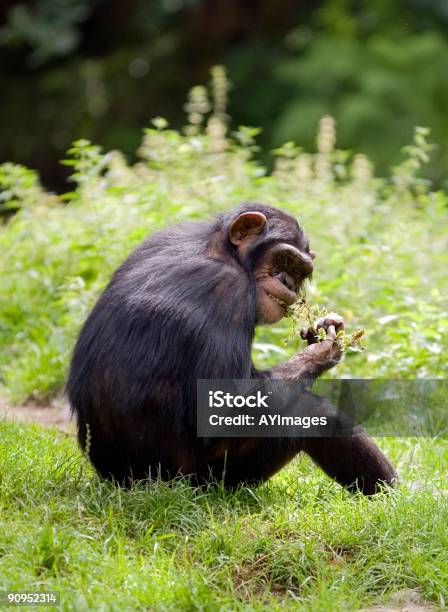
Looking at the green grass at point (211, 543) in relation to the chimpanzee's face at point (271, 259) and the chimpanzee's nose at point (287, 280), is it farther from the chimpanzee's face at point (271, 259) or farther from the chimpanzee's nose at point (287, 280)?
the chimpanzee's nose at point (287, 280)

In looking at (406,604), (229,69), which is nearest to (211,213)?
(406,604)

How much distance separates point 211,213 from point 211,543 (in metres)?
3.96

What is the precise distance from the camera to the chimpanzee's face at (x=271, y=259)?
200 inches

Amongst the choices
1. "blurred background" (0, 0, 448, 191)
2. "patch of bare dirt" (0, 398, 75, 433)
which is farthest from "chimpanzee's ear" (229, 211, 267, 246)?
"blurred background" (0, 0, 448, 191)

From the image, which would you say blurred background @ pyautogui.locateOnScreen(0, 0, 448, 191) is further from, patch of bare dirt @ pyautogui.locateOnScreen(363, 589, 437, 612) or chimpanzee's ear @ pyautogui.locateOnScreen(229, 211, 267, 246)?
patch of bare dirt @ pyautogui.locateOnScreen(363, 589, 437, 612)

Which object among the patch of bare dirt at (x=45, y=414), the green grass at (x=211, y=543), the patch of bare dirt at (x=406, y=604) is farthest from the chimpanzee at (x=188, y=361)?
the patch of bare dirt at (x=45, y=414)

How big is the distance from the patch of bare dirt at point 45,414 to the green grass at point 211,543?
1498mm

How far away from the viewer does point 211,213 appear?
25.4 feet

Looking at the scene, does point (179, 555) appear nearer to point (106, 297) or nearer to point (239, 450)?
point (239, 450)

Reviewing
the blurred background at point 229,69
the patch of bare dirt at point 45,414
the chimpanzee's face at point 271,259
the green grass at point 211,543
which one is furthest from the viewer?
the blurred background at point 229,69

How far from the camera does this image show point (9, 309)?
26.9 ft

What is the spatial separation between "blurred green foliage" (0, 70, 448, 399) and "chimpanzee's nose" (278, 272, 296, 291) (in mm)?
1579

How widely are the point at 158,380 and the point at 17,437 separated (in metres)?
1.23

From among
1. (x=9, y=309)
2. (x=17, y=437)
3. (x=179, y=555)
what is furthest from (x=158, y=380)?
(x=9, y=309)
